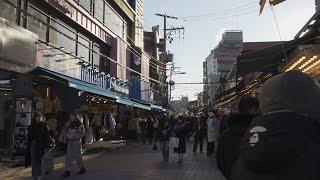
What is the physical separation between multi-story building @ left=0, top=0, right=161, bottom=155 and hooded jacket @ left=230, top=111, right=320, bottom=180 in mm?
14826

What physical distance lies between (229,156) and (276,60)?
9.80 m

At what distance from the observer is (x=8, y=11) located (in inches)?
723

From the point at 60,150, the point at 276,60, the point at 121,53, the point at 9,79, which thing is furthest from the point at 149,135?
the point at 276,60

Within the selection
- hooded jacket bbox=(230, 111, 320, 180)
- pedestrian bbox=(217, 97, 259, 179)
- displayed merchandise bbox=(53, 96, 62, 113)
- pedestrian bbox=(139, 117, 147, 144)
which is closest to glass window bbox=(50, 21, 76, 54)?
displayed merchandise bbox=(53, 96, 62, 113)

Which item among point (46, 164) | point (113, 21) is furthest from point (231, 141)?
point (113, 21)

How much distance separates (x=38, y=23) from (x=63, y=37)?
3.19m

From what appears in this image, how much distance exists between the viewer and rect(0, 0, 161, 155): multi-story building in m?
17.5

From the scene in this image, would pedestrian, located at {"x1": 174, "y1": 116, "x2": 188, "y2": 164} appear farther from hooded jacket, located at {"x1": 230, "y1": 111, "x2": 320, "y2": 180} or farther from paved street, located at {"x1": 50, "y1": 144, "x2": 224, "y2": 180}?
hooded jacket, located at {"x1": 230, "y1": 111, "x2": 320, "y2": 180}

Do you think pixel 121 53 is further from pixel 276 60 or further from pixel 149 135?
pixel 276 60

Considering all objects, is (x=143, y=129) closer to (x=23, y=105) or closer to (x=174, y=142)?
(x=174, y=142)

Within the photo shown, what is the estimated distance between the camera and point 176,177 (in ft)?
44.8

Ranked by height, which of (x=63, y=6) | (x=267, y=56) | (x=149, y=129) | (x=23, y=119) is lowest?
(x=149, y=129)

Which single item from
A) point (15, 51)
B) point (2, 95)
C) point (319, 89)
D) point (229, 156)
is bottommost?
point (229, 156)

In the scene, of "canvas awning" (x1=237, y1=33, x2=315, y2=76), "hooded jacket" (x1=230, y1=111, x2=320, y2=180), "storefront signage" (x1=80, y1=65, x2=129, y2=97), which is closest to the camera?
"hooded jacket" (x1=230, y1=111, x2=320, y2=180)
